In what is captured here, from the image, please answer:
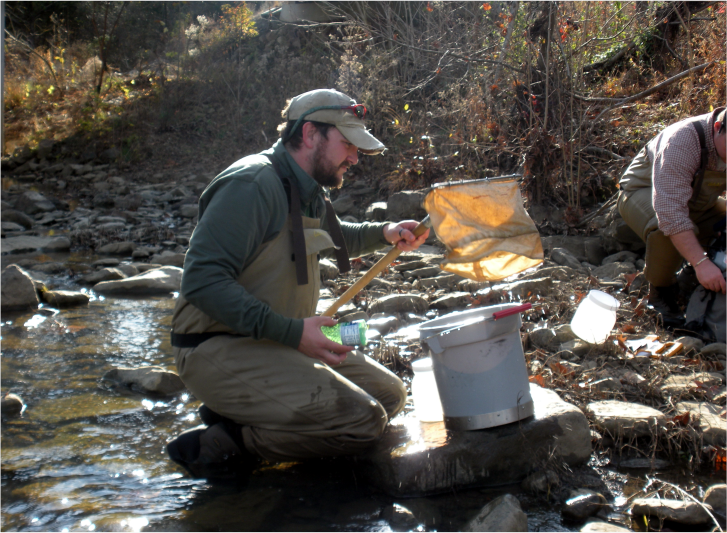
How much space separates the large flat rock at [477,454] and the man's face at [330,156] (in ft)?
4.00

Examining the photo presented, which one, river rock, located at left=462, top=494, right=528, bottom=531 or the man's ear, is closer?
river rock, located at left=462, top=494, right=528, bottom=531

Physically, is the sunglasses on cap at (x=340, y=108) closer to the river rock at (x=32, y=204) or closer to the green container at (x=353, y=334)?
the green container at (x=353, y=334)

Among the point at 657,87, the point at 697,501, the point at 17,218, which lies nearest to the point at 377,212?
the point at 657,87

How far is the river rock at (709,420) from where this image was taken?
2.69 m

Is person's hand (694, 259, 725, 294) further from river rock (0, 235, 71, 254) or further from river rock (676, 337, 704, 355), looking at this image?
river rock (0, 235, 71, 254)

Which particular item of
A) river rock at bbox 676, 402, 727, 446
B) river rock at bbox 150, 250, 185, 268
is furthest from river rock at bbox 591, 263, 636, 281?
river rock at bbox 150, 250, 185, 268

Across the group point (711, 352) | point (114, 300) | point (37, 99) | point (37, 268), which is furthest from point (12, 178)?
point (711, 352)

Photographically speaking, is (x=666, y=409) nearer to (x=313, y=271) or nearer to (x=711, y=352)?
(x=711, y=352)

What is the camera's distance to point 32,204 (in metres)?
11.1

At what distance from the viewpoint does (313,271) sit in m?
2.87

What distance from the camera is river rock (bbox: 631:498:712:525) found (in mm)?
2219

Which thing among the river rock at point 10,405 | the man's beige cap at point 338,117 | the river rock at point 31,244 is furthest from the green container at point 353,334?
the river rock at point 31,244

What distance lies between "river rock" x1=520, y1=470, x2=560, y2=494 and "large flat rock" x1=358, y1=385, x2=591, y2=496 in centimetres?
7

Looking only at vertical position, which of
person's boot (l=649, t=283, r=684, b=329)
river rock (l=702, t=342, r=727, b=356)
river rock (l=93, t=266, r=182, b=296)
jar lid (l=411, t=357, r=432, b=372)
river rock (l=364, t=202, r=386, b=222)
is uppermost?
river rock (l=364, t=202, r=386, b=222)
